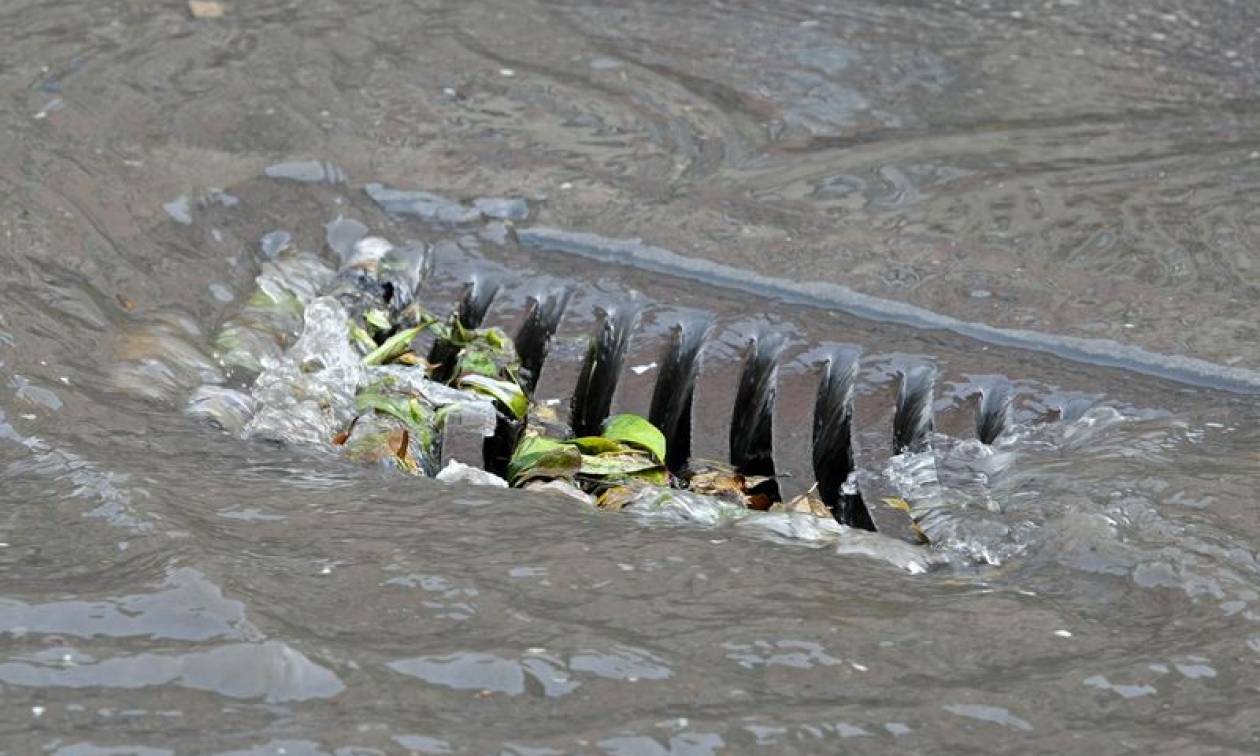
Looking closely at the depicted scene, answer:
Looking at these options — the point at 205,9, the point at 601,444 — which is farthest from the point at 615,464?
the point at 205,9

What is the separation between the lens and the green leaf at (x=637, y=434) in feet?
9.17

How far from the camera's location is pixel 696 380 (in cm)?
302

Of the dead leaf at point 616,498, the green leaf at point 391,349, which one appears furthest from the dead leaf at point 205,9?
the dead leaf at point 616,498

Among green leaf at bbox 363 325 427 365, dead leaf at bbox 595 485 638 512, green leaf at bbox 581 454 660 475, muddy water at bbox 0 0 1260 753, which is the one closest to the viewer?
muddy water at bbox 0 0 1260 753

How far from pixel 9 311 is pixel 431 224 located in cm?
93

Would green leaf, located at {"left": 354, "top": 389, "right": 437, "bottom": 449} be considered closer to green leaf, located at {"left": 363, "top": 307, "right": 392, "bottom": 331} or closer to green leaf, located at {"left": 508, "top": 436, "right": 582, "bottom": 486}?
green leaf, located at {"left": 508, "top": 436, "right": 582, "bottom": 486}

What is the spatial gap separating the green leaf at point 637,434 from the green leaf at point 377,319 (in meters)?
0.55

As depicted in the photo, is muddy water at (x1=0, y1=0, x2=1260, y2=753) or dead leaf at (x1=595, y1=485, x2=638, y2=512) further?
dead leaf at (x1=595, y1=485, x2=638, y2=512)

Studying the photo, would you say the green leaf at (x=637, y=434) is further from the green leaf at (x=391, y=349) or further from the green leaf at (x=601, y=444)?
the green leaf at (x=391, y=349)

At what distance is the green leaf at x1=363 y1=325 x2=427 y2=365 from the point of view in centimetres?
304

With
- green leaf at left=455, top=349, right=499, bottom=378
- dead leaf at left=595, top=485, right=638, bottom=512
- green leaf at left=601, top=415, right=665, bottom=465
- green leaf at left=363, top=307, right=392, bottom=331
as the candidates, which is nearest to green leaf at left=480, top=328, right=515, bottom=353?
green leaf at left=455, top=349, right=499, bottom=378

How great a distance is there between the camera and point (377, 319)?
10.4ft

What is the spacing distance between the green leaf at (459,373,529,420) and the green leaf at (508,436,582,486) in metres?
0.15

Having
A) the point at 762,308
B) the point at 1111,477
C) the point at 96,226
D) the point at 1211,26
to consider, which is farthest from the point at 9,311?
the point at 1211,26
